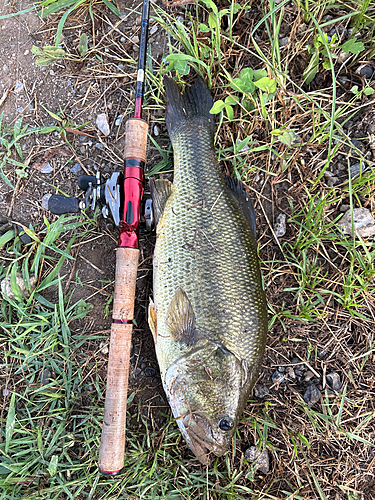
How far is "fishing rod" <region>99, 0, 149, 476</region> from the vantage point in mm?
2125

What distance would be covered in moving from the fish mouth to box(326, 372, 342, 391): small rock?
102cm

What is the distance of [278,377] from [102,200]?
206 centimetres

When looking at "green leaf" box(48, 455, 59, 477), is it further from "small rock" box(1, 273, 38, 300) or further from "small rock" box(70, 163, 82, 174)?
"small rock" box(70, 163, 82, 174)

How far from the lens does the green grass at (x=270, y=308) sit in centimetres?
243

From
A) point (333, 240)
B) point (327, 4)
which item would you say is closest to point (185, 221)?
point (333, 240)

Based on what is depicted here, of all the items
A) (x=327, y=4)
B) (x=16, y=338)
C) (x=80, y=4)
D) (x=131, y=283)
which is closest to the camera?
(x=131, y=283)

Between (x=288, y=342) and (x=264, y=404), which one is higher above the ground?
(x=288, y=342)

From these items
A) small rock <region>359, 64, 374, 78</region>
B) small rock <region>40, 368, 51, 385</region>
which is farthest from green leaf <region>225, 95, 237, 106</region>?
small rock <region>40, 368, 51, 385</region>

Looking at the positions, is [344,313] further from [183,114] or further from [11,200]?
[11,200]

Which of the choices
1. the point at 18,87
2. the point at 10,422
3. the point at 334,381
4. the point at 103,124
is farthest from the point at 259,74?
the point at 10,422

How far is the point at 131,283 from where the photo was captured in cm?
234

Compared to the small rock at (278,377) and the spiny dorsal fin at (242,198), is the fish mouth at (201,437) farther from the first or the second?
the spiny dorsal fin at (242,198)

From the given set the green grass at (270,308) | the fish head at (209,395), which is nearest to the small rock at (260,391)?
Answer: the green grass at (270,308)

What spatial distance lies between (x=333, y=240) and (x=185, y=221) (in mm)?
1342
